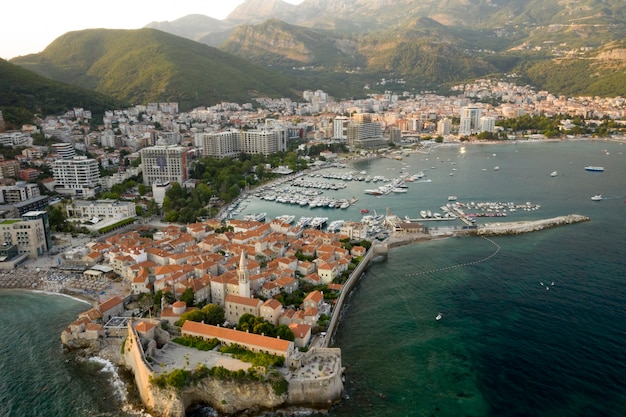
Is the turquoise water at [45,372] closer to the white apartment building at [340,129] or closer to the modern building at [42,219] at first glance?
the modern building at [42,219]

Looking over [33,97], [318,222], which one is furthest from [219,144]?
[318,222]

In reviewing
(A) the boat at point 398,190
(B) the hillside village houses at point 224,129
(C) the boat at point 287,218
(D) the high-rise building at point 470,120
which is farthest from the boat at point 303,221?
(D) the high-rise building at point 470,120

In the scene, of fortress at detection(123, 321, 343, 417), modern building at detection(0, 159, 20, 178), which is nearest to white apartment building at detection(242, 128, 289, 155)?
modern building at detection(0, 159, 20, 178)

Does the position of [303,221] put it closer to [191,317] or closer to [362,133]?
[191,317]

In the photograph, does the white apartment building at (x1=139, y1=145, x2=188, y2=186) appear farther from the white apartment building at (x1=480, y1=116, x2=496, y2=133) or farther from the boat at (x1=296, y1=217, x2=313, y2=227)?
the white apartment building at (x1=480, y1=116, x2=496, y2=133)

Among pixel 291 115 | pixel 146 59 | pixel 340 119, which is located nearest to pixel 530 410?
pixel 340 119
